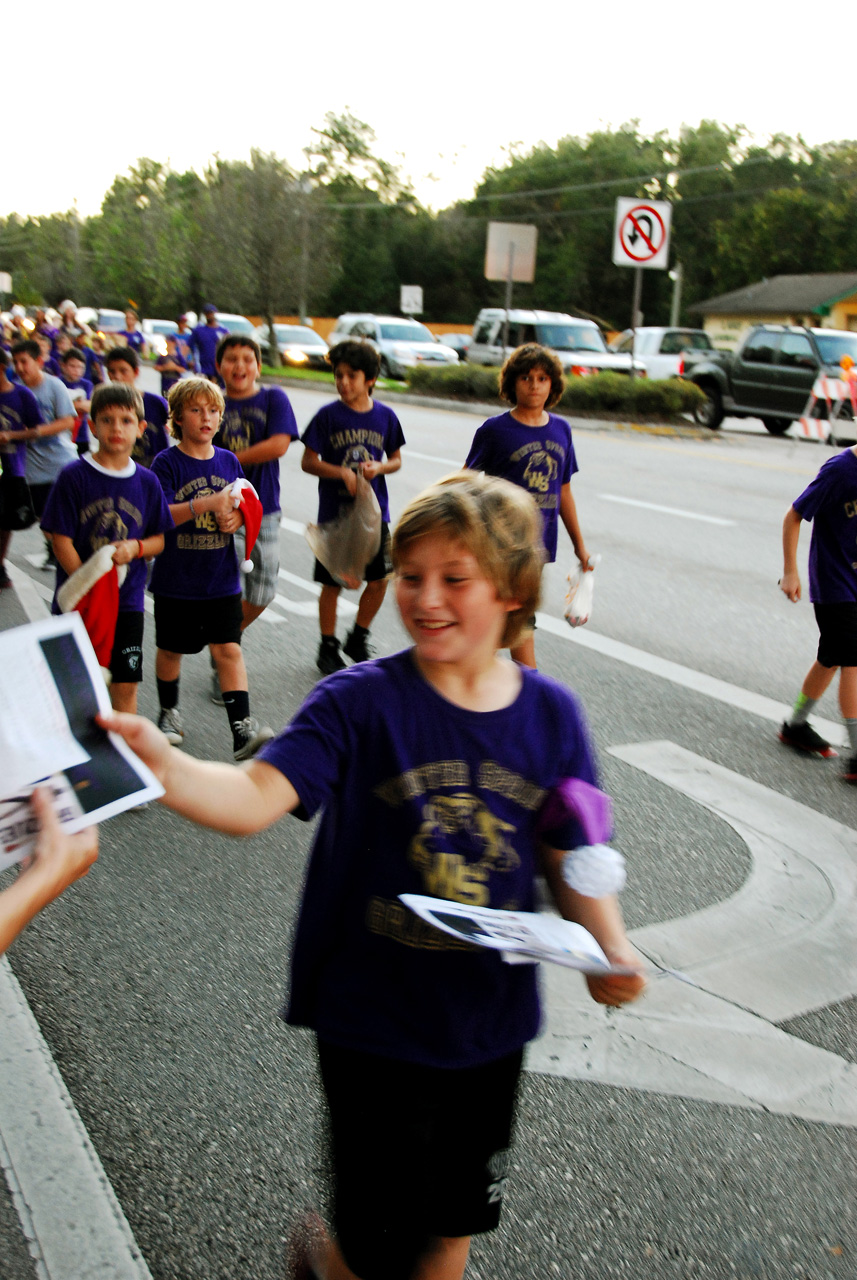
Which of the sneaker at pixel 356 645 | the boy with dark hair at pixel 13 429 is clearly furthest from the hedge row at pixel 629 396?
the sneaker at pixel 356 645

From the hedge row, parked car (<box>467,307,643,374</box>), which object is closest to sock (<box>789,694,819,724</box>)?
the hedge row

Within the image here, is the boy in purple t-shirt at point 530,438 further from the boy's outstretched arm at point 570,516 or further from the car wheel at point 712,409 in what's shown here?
the car wheel at point 712,409

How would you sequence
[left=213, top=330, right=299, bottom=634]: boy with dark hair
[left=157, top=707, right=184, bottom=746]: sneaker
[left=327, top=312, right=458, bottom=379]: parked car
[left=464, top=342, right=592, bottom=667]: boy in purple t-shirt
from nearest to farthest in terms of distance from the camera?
[left=157, top=707, right=184, bottom=746]: sneaker < [left=464, top=342, right=592, bottom=667]: boy in purple t-shirt < [left=213, top=330, right=299, bottom=634]: boy with dark hair < [left=327, top=312, right=458, bottom=379]: parked car

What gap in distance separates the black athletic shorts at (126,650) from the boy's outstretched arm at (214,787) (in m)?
3.25

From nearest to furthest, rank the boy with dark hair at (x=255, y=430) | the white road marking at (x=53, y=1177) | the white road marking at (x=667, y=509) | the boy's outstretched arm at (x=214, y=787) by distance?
1. the boy's outstretched arm at (x=214, y=787)
2. the white road marking at (x=53, y=1177)
3. the boy with dark hair at (x=255, y=430)
4. the white road marking at (x=667, y=509)

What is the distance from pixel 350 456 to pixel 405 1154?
516 centimetres

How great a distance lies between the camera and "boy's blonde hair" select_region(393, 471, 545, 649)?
6.20ft

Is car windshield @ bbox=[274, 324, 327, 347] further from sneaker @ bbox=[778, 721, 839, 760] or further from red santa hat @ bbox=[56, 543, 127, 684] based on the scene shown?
red santa hat @ bbox=[56, 543, 127, 684]

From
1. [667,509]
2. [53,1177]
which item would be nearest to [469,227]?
[667,509]

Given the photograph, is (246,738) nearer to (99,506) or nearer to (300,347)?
(99,506)

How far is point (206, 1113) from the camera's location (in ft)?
9.42

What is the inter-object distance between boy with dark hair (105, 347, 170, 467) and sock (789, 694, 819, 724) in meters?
4.28

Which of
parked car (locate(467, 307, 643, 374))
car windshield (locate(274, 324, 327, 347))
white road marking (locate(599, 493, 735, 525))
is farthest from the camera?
car windshield (locate(274, 324, 327, 347))

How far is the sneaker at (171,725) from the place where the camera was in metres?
5.62
